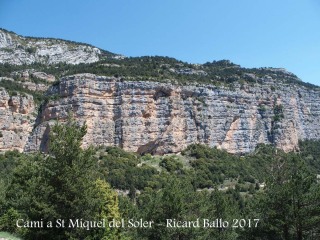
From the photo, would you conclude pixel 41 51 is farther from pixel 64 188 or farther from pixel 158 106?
pixel 64 188

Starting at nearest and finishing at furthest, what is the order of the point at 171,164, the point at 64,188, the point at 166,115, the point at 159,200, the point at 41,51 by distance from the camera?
the point at 64,188, the point at 159,200, the point at 171,164, the point at 166,115, the point at 41,51

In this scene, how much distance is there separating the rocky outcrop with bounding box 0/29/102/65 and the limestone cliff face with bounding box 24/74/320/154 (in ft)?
139

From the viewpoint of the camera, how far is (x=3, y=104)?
70000 mm

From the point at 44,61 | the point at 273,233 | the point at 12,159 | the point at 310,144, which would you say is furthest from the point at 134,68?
the point at 273,233

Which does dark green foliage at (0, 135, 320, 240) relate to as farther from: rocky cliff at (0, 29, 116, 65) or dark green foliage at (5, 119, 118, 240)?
rocky cliff at (0, 29, 116, 65)

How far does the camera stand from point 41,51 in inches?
4589

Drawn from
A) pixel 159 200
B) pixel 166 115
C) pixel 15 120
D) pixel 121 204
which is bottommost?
pixel 121 204

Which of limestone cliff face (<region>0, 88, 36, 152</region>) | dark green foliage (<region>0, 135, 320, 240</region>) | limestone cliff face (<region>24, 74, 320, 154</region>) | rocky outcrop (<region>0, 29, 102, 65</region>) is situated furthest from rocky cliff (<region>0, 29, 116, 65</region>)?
dark green foliage (<region>0, 135, 320, 240</region>)

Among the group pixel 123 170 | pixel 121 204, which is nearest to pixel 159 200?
pixel 121 204

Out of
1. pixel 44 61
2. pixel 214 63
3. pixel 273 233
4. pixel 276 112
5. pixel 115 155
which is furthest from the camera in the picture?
pixel 214 63

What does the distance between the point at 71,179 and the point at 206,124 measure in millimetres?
63694

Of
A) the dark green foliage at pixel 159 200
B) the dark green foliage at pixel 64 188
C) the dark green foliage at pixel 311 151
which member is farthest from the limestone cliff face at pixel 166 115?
the dark green foliage at pixel 64 188

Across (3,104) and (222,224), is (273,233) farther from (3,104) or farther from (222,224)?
(3,104)

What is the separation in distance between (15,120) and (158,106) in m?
29.1
